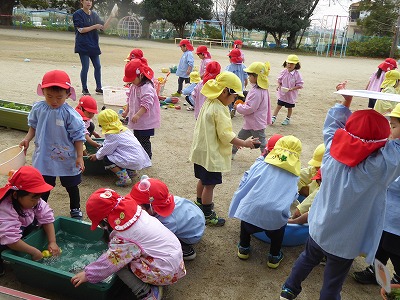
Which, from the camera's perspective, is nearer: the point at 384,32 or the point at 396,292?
the point at 396,292

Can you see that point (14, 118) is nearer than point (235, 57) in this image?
Yes

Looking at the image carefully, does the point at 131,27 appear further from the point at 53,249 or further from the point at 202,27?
the point at 53,249

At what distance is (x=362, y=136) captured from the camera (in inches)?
80.3

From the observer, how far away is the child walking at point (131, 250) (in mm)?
2305

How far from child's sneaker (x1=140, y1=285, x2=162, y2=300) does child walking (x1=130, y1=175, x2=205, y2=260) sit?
18.7 inches

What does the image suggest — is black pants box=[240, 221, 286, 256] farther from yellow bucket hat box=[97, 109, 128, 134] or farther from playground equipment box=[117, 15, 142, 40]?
playground equipment box=[117, 15, 142, 40]

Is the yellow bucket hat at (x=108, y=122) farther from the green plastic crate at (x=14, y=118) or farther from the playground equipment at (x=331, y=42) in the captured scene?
the playground equipment at (x=331, y=42)

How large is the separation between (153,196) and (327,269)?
1.24m

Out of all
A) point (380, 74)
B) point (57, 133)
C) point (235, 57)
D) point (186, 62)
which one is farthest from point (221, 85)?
point (186, 62)

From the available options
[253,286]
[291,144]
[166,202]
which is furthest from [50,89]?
[253,286]

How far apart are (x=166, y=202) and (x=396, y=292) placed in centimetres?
158

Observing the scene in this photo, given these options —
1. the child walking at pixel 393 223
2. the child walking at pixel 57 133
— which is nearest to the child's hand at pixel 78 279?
the child walking at pixel 57 133

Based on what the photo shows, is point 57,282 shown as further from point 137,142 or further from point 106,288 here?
point 137,142

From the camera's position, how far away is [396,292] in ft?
7.83
